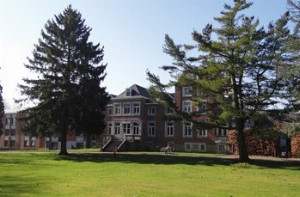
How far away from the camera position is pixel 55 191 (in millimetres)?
12883

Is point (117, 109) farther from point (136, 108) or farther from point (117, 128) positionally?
point (136, 108)

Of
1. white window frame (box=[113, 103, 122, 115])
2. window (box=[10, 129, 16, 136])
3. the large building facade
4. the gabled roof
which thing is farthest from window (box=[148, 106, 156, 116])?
window (box=[10, 129, 16, 136])

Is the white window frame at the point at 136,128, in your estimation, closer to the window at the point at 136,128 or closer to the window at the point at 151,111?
the window at the point at 136,128

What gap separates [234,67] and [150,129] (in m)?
29.4

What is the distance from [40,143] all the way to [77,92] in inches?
1458

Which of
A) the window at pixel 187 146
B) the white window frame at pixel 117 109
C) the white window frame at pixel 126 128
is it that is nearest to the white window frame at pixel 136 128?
the white window frame at pixel 126 128

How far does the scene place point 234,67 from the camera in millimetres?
29250

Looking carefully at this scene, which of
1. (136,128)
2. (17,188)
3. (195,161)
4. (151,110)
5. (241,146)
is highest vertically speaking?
(151,110)

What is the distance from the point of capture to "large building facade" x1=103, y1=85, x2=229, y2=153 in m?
51.9

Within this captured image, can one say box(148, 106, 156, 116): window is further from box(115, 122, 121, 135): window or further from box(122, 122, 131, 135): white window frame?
box(115, 122, 121, 135): window

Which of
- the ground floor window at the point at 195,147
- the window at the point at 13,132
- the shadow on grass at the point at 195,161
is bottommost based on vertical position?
the shadow on grass at the point at 195,161

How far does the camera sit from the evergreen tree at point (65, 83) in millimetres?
38906

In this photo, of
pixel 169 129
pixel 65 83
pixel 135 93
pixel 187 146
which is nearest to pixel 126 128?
pixel 135 93

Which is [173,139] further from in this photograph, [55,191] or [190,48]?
[55,191]
